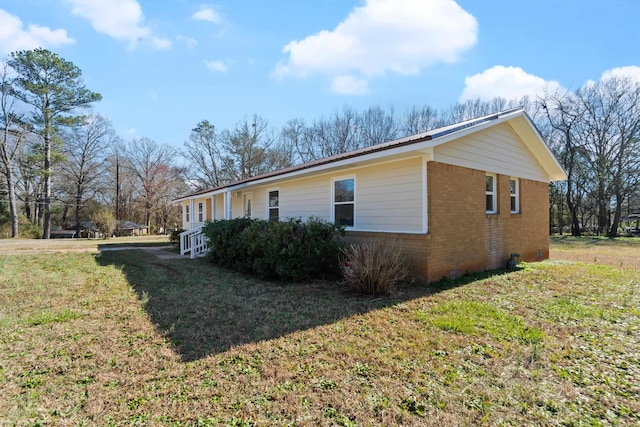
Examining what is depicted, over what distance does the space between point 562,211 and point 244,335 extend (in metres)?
38.5

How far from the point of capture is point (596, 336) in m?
4.09

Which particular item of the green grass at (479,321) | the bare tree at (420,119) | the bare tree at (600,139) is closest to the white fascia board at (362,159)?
the green grass at (479,321)

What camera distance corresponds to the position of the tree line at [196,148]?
2444 centimetres

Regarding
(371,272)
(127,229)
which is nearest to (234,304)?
(371,272)

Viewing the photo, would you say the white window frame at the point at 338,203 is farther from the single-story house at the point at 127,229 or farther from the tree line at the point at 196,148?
the single-story house at the point at 127,229

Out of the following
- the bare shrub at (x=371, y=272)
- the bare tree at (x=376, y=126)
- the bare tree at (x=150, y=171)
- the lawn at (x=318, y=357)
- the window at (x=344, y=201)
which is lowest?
the lawn at (x=318, y=357)

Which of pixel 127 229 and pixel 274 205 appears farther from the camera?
pixel 127 229

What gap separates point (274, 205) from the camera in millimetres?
12180

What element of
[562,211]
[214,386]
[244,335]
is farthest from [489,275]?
[562,211]

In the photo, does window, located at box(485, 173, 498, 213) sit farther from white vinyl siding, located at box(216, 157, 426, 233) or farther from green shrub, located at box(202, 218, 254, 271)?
green shrub, located at box(202, 218, 254, 271)

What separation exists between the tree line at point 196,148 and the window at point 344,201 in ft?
67.3

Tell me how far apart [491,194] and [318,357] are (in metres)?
7.65

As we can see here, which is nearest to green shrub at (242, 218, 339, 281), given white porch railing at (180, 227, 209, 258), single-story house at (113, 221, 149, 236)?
white porch railing at (180, 227, 209, 258)

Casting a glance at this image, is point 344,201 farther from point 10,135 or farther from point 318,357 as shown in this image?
A: point 10,135
